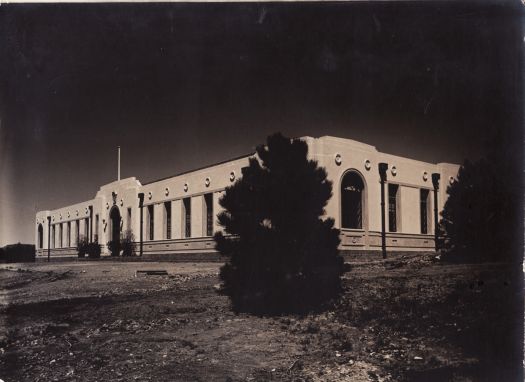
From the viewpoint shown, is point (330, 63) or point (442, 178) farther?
point (442, 178)

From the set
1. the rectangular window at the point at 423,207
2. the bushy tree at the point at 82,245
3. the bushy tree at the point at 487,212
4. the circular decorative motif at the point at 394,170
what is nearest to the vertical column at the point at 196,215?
the circular decorative motif at the point at 394,170

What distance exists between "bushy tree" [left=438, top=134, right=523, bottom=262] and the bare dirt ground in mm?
241

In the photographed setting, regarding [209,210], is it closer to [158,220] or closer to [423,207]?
[158,220]

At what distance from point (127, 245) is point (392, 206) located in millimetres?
8177

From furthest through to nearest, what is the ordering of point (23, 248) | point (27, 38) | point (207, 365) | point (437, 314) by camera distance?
point (23, 248) < point (27, 38) < point (437, 314) < point (207, 365)

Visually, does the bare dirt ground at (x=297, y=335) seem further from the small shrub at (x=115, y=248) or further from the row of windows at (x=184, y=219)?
the small shrub at (x=115, y=248)

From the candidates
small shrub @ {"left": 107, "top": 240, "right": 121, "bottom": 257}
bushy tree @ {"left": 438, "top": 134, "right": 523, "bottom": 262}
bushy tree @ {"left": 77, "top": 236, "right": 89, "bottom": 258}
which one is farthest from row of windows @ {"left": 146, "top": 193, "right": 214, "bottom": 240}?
bushy tree @ {"left": 77, "top": 236, "right": 89, "bottom": 258}

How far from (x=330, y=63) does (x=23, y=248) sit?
8521 millimetres

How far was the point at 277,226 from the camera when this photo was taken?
699cm

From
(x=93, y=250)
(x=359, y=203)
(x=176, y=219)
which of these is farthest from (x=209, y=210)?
(x=93, y=250)

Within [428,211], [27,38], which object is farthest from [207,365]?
[27,38]

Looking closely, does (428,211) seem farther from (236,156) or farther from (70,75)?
(70,75)

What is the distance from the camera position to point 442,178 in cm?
744

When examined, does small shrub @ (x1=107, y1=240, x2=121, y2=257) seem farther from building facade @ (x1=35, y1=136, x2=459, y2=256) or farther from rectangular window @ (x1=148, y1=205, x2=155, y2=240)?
building facade @ (x1=35, y1=136, x2=459, y2=256)
